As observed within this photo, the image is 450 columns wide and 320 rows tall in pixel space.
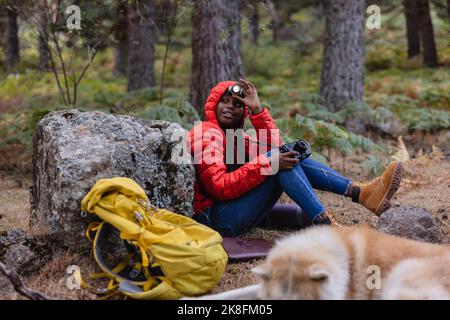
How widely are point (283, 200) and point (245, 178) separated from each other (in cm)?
203

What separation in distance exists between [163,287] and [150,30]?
1263cm

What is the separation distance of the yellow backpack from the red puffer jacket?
78 centimetres

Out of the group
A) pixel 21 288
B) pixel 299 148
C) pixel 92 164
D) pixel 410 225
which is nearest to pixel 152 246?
pixel 21 288

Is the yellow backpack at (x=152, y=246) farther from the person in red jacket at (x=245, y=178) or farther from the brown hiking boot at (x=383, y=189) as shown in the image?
the brown hiking boot at (x=383, y=189)

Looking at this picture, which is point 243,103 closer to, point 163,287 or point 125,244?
point 125,244

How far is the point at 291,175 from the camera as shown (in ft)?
17.6

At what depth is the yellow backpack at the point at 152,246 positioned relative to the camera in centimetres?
428

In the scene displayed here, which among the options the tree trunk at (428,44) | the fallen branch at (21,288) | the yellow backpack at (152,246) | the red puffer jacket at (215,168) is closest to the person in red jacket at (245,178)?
the red puffer jacket at (215,168)

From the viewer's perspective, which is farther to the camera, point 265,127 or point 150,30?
point 150,30

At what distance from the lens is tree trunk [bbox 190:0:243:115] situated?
9.34 metres

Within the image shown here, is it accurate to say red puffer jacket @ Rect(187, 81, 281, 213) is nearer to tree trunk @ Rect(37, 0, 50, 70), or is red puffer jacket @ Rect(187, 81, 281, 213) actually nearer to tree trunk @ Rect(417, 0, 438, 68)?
tree trunk @ Rect(37, 0, 50, 70)

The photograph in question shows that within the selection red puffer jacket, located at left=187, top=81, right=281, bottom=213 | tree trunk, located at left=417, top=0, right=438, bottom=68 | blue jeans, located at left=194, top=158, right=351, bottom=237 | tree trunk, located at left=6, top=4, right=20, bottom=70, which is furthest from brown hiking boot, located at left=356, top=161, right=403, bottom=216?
tree trunk, located at left=417, top=0, right=438, bottom=68

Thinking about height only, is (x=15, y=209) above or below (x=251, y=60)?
below

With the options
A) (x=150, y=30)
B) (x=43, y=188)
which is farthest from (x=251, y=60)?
(x=43, y=188)
